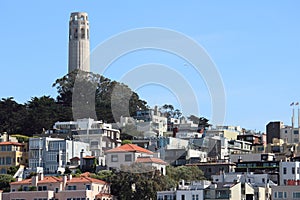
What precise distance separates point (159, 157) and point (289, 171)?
1480 centimetres

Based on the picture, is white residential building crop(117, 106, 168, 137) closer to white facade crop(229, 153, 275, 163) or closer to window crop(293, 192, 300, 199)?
white facade crop(229, 153, 275, 163)

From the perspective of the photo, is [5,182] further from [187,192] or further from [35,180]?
[187,192]

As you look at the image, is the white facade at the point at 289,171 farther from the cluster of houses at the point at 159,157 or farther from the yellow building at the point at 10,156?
the yellow building at the point at 10,156

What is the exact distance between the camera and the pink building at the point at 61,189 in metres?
78.4

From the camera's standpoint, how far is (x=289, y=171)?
7975 cm

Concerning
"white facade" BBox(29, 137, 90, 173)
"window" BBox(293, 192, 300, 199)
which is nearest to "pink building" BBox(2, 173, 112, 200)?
"white facade" BBox(29, 137, 90, 173)

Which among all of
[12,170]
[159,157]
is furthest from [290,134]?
[12,170]

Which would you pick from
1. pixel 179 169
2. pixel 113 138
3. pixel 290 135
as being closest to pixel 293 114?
pixel 290 135

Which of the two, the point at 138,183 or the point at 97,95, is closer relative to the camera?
→ the point at 138,183

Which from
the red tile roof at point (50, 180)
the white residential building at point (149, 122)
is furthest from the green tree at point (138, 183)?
the white residential building at point (149, 122)

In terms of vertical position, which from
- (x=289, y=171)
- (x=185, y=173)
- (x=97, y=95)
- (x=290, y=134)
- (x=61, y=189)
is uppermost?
(x=97, y=95)

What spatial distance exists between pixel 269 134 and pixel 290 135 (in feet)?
8.78

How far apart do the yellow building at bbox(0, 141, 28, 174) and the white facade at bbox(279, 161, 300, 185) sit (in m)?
24.7

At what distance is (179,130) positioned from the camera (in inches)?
4412
